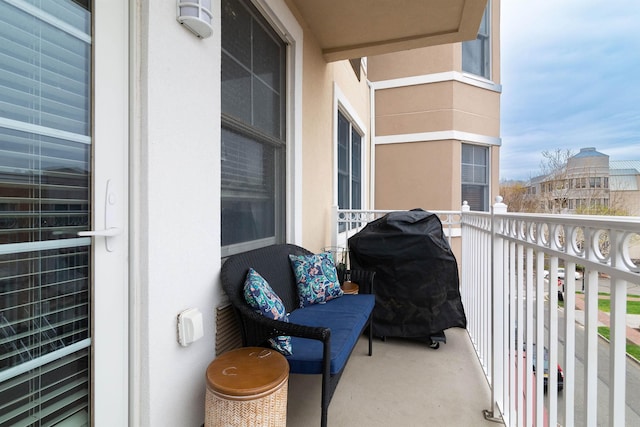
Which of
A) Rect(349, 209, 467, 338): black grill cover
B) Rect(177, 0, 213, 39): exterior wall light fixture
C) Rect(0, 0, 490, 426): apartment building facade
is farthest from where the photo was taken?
Rect(349, 209, 467, 338): black grill cover

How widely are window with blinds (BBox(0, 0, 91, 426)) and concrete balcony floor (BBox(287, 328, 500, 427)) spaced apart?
4.37 ft

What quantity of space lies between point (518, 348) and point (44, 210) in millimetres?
2108

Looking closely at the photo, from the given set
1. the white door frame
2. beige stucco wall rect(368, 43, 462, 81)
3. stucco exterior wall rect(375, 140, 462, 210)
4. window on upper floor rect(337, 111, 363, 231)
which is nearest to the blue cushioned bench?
the white door frame

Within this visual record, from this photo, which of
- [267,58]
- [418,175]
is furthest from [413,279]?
[418,175]

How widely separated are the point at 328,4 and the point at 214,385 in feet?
9.66

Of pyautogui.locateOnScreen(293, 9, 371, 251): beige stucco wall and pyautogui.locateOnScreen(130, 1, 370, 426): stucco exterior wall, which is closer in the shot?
pyautogui.locateOnScreen(130, 1, 370, 426): stucco exterior wall

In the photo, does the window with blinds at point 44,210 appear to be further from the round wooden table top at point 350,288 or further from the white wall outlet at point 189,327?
the round wooden table top at point 350,288

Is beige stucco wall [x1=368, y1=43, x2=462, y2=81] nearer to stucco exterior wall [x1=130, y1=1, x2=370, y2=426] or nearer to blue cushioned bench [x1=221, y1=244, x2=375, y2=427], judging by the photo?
blue cushioned bench [x1=221, y1=244, x2=375, y2=427]

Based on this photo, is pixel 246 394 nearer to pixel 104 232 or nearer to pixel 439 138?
pixel 104 232

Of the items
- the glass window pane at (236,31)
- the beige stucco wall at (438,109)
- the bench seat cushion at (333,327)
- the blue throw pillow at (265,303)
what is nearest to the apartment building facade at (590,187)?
the beige stucco wall at (438,109)

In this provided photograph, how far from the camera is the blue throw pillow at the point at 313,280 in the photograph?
2479 mm

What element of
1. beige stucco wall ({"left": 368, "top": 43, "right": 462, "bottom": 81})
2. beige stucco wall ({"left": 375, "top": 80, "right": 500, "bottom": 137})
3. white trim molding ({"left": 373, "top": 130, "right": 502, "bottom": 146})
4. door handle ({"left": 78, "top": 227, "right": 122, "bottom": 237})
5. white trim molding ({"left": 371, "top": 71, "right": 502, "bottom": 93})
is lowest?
door handle ({"left": 78, "top": 227, "right": 122, "bottom": 237})

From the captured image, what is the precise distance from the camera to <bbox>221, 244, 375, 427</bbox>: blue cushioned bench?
1567mm

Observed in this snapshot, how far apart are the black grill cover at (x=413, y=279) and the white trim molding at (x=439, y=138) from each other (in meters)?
4.21
